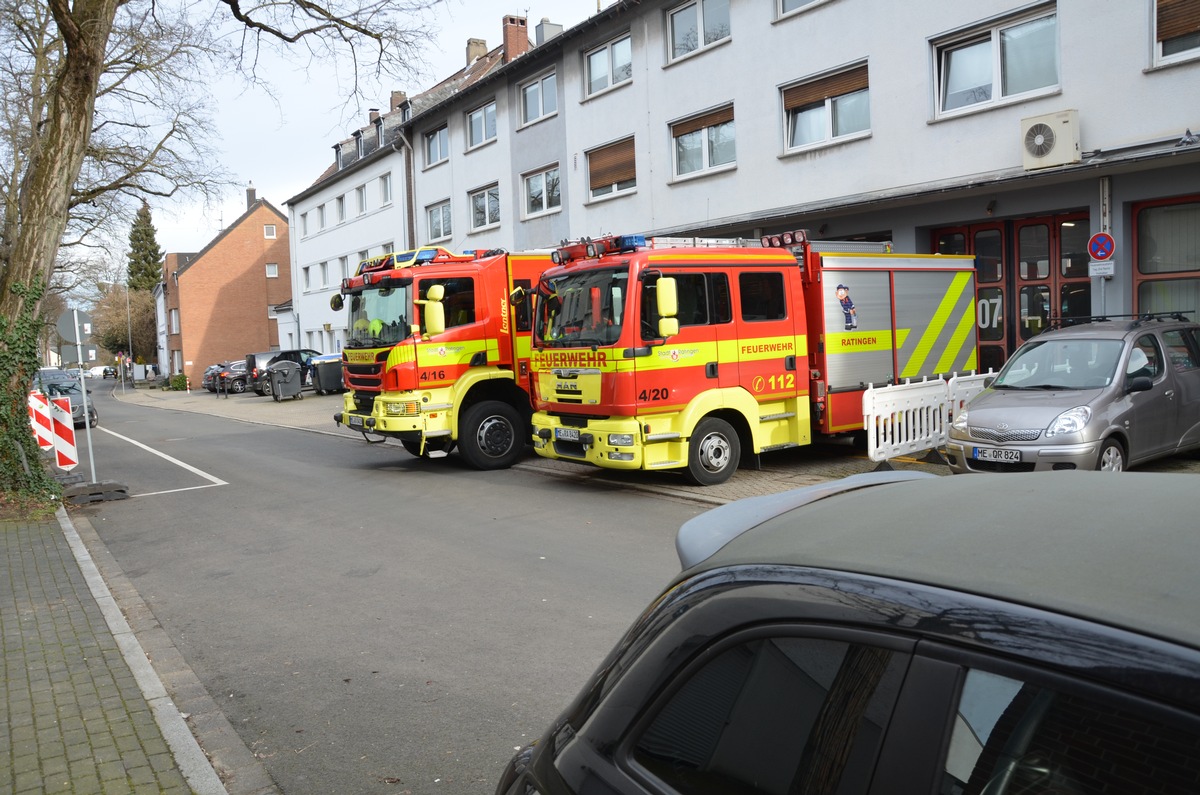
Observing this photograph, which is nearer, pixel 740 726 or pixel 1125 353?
pixel 740 726

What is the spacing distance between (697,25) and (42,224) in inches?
550

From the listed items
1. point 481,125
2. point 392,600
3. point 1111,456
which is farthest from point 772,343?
point 481,125

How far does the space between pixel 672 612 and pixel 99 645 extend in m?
5.54

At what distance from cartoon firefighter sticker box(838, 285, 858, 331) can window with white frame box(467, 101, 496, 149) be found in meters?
19.3

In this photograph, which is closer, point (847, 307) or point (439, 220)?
point (847, 307)

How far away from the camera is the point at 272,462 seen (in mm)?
16391

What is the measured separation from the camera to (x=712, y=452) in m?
11.3

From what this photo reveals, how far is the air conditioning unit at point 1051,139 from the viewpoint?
13.5m

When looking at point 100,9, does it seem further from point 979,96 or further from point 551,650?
point 979,96

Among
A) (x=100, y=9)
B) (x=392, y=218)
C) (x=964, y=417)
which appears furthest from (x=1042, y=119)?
(x=392, y=218)

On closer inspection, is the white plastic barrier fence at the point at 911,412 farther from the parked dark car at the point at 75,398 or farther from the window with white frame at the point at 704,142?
the parked dark car at the point at 75,398

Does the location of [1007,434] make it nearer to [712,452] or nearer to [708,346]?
[712,452]

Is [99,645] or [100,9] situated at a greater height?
[100,9]

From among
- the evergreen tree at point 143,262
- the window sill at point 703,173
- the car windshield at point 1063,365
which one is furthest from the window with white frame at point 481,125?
the evergreen tree at point 143,262
